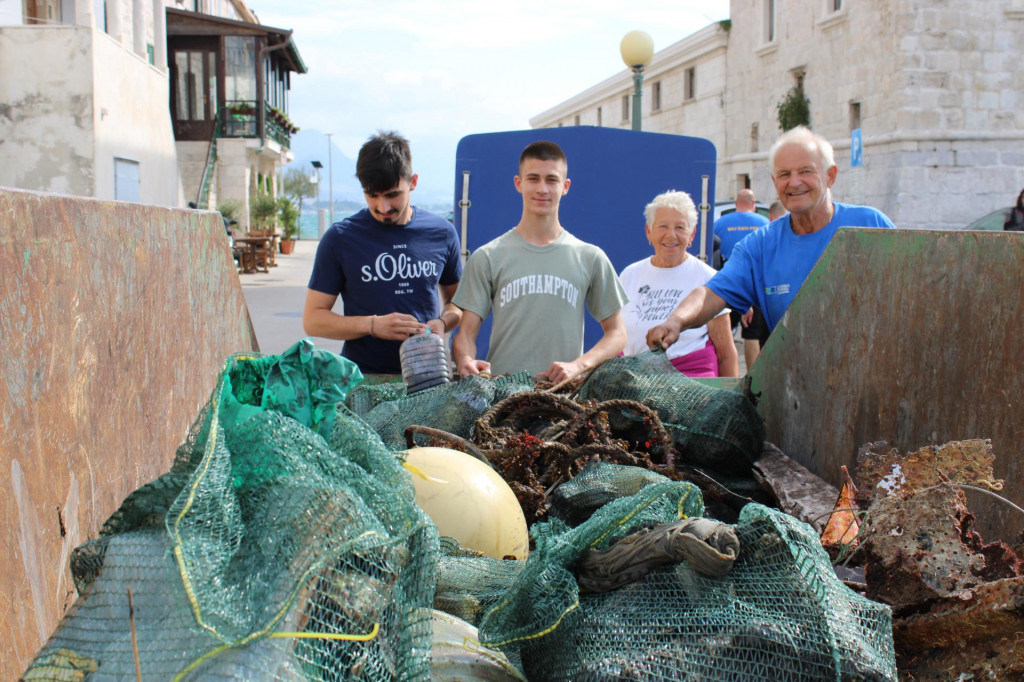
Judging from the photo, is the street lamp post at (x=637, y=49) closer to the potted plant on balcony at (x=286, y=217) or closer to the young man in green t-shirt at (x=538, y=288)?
the young man in green t-shirt at (x=538, y=288)

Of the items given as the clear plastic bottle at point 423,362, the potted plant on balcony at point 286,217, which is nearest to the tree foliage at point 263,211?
the potted plant on balcony at point 286,217

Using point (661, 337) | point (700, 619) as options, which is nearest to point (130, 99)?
point (661, 337)

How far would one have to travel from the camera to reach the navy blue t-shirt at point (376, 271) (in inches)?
177

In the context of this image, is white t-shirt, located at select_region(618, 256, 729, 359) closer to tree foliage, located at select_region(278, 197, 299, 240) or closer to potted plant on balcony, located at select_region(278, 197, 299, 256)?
potted plant on balcony, located at select_region(278, 197, 299, 256)

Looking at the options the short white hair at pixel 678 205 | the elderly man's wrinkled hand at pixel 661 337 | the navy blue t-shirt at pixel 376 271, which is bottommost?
the elderly man's wrinkled hand at pixel 661 337

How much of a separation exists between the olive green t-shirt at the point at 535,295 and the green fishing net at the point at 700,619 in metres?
2.53

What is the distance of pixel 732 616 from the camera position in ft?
5.74

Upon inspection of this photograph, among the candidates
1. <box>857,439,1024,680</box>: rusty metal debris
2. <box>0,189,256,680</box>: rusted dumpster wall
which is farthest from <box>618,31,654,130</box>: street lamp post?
<box>857,439,1024,680</box>: rusty metal debris

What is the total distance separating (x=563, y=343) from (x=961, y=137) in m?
22.9

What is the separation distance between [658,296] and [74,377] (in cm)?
405

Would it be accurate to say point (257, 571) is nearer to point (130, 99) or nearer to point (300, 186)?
point (130, 99)

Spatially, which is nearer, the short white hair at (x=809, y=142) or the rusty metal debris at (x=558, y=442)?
the rusty metal debris at (x=558, y=442)

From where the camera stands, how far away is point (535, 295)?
450 centimetres

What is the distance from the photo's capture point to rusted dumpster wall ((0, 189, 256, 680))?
1.78 m
